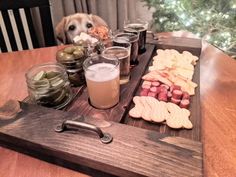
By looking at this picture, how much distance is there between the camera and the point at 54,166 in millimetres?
570

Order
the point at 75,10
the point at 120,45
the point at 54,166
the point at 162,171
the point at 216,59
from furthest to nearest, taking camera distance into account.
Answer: the point at 75,10, the point at 216,59, the point at 120,45, the point at 54,166, the point at 162,171

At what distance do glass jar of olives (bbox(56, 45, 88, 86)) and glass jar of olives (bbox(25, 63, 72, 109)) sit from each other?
0.17 feet

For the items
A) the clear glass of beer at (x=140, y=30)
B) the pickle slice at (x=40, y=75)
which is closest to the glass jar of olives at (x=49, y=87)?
the pickle slice at (x=40, y=75)

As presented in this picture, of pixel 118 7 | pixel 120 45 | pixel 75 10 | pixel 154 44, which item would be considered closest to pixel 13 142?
pixel 120 45

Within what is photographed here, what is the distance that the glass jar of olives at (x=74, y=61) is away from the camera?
76 cm

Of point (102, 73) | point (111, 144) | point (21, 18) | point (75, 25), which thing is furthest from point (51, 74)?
point (21, 18)

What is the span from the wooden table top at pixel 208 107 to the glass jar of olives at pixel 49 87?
16 centimetres

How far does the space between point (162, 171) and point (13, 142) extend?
1.18 feet

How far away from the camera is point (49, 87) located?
659mm

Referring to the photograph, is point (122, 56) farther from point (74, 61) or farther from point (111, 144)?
point (111, 144)

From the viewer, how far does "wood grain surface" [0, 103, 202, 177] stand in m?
0.47

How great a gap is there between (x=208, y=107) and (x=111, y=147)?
1.29 feet

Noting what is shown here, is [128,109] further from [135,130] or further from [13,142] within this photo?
[13,142]

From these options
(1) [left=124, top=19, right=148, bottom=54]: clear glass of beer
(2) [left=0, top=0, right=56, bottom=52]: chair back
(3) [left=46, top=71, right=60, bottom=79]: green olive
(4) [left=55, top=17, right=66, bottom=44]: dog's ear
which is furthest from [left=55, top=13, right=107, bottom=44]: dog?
(3) [left=46, top=71, right=60, bottom=79]: green olive
